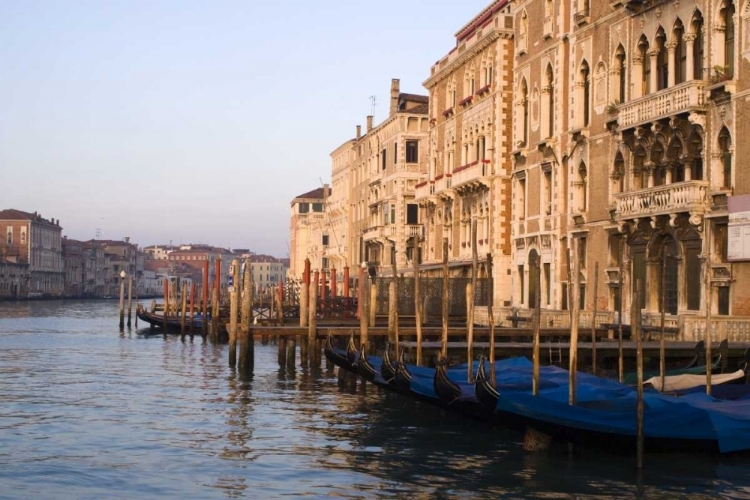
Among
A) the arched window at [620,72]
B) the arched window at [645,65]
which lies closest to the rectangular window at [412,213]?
the arched window at [620,72]

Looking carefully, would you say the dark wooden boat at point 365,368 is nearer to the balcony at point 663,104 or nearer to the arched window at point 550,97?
the balcony at point 663,104

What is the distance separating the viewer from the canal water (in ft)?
48.1

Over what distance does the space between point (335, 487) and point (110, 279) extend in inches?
6247

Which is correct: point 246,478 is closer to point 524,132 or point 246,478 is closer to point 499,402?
point 499,402

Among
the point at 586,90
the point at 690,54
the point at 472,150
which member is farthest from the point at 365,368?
the point at 472,150

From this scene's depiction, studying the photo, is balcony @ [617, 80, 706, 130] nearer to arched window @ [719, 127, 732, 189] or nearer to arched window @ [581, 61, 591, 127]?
arched window @ [719, 127, 732, 189]

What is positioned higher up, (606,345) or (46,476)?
(606,345)

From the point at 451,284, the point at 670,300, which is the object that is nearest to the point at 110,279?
the point at 451,284

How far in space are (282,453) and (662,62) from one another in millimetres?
13701

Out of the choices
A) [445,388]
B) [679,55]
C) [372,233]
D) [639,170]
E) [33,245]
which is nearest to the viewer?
[445,388]

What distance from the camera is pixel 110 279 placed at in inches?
6663

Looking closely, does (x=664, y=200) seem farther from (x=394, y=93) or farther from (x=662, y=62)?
(x=394, y=93)

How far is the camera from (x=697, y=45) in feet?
81.7

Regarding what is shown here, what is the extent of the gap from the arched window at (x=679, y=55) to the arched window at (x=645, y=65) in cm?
113
